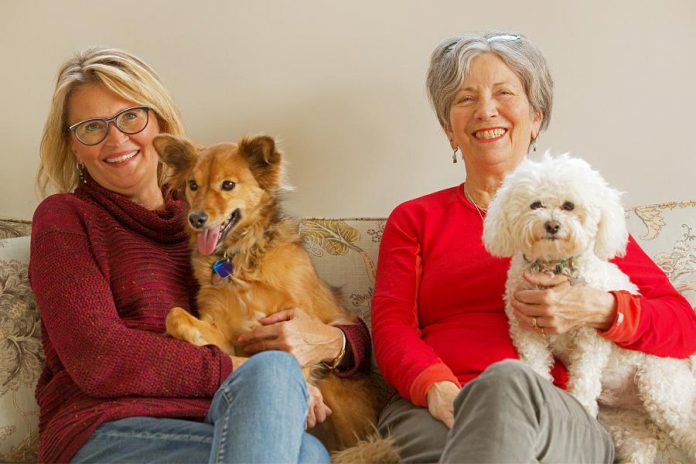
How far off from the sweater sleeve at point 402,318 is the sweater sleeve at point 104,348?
1.44 ft

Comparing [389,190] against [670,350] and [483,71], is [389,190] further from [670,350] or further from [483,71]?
[670,350]

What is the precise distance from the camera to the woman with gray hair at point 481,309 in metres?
1.37

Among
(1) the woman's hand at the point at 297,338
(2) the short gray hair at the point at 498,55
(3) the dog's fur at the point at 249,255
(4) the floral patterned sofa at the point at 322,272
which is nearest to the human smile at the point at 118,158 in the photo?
(3) the dog's fur at the point at 249,255

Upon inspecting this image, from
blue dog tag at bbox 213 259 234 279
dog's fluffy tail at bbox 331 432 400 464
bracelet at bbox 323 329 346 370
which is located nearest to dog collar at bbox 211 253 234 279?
blue dog tag at bbox 213 259 234 279

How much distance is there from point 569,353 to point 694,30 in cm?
145

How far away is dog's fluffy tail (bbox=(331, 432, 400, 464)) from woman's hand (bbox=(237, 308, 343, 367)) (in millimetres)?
269

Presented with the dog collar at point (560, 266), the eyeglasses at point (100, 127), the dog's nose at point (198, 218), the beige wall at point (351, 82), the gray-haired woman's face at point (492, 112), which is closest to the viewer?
the dog collar at point (560, 266)

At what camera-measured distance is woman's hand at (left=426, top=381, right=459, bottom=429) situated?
1.63 meters

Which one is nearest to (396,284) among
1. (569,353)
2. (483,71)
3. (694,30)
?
(569,353)

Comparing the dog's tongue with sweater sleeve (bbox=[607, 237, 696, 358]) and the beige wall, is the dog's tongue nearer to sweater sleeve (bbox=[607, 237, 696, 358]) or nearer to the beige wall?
the beige wall

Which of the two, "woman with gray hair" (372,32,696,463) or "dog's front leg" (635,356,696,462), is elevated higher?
"woman with gray hair" (372,32,696,463)

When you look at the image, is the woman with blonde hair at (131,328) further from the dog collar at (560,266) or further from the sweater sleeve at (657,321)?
the sweater sleeve at (657,321)

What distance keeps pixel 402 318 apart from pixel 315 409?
0.36 m

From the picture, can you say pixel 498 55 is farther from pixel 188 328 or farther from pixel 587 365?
pixel 188 328
